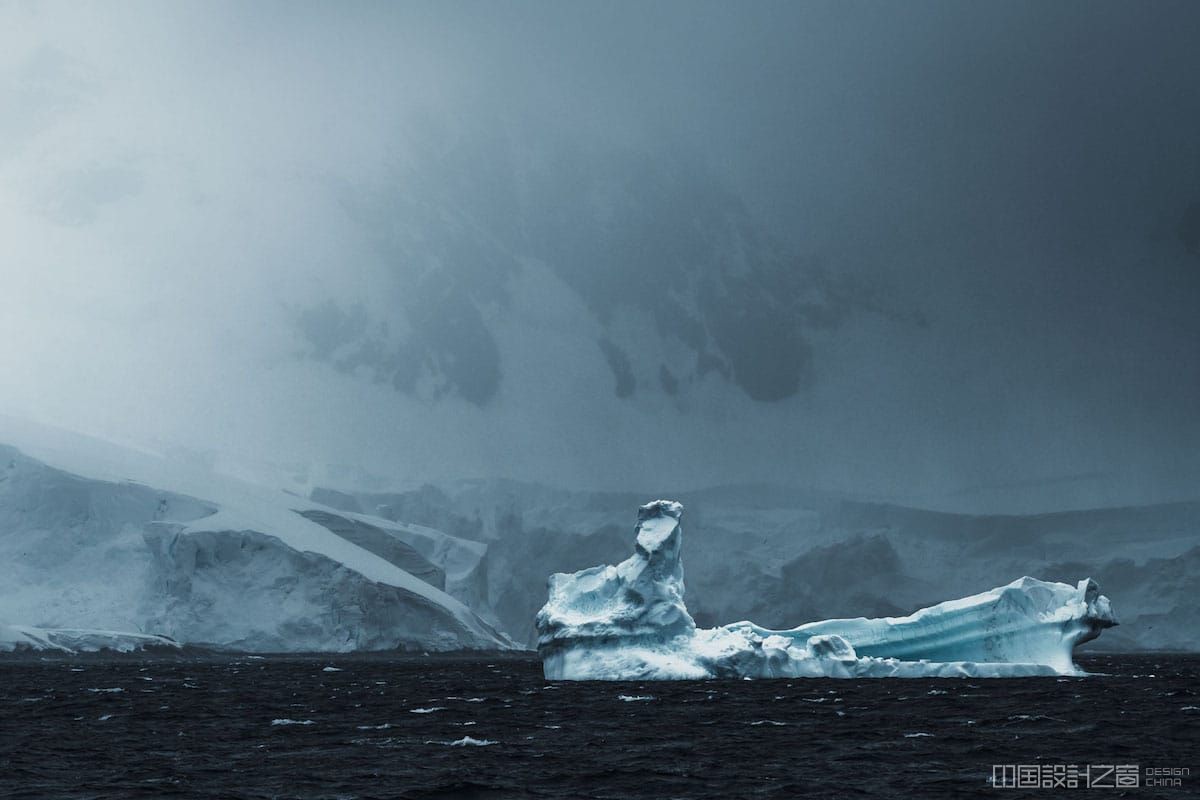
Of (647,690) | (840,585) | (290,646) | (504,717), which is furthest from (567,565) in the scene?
(504,717)

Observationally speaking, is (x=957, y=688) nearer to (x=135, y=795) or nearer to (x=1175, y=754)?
(x=1175, y=754)

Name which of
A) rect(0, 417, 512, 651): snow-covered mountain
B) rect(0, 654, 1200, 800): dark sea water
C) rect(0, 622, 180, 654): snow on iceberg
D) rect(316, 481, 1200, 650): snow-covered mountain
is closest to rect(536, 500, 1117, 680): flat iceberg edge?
rect(0, 654, 1200, 800): dark sea water

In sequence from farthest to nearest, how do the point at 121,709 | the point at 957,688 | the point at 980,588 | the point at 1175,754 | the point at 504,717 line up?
the point at 980,588, the point at 957,688, the point at 121,709, the point at 504,717, the point at 1175,754

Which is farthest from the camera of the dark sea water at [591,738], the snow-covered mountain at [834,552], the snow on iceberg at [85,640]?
the snow-covered mountain at [834,552]

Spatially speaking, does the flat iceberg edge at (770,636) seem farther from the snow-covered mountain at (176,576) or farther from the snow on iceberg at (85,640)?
the snow-covered mountain at (176,576)

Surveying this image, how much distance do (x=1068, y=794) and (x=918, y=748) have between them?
5.08 m

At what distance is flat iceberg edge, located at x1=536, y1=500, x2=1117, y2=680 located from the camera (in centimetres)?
4106

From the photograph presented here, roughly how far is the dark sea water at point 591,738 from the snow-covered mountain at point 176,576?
1356 inches

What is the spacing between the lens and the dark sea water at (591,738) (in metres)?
17.7

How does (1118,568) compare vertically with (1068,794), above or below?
above

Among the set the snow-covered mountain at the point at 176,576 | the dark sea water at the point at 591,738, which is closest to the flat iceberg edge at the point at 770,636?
the dark sea water at the point at 591,738

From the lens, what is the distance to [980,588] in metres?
126

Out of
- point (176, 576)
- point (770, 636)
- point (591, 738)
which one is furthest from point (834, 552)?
point (591, 738)

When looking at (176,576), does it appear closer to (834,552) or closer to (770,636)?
(770,636)
